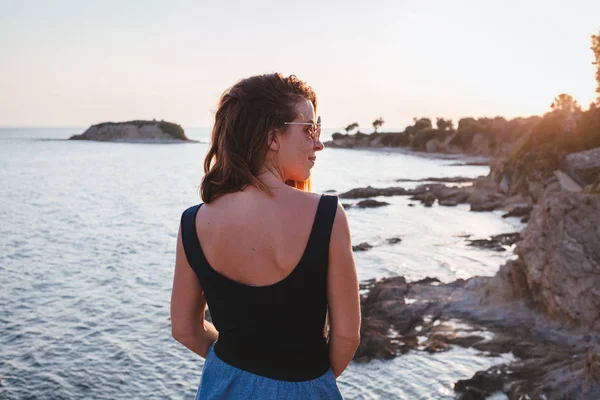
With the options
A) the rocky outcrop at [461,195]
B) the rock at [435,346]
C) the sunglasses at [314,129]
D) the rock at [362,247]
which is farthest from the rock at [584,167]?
the sunglasses at [314,129]

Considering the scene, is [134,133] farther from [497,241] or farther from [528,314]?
[528,314]

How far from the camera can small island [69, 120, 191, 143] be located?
533ft

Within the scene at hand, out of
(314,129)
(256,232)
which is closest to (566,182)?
(314,129)

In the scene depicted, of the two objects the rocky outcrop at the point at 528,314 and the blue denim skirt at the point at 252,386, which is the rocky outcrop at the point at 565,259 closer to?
the rocky outcrop at the point at 528,314

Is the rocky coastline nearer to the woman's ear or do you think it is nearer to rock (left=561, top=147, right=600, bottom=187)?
the woman's ear

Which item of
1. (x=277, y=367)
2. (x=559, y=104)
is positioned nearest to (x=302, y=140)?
(x=277, y=367)

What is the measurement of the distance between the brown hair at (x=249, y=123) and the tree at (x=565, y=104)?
3091 centimetres

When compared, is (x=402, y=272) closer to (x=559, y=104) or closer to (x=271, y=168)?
(x=271, y=168)

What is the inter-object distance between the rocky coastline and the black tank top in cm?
564

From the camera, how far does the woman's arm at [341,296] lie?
176 cm

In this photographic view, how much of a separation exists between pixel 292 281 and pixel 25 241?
21.9 metres

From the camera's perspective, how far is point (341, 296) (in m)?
1.85

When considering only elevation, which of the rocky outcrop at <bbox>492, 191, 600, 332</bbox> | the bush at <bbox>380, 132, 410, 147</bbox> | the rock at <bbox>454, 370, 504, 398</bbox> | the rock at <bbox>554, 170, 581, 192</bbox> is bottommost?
the rock at <bbox>454, 370, 504, 398</bbox>

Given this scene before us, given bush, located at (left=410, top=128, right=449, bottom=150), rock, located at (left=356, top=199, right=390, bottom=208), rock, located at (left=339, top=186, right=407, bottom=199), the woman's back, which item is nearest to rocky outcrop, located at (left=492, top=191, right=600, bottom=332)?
the woman's back
